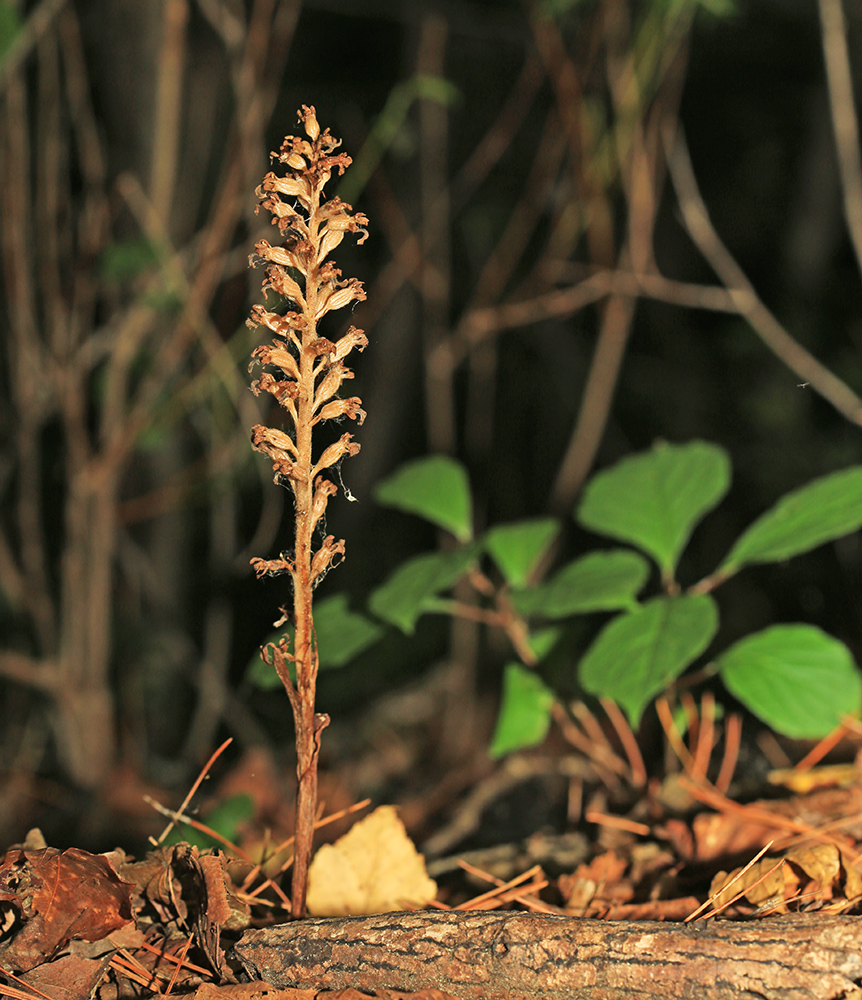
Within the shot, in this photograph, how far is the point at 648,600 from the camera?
1179 millimetres

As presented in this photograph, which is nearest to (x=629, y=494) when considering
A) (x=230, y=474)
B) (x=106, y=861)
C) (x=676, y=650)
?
(x=676, y=650)

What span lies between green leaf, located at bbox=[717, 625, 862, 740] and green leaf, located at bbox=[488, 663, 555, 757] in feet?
0.97

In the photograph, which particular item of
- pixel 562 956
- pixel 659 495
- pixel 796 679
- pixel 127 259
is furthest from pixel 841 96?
pixel 562 956

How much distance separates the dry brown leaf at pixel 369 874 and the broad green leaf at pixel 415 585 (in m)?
0.29

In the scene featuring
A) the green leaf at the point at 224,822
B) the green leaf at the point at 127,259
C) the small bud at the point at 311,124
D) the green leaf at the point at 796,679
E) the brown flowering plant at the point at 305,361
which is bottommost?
the green leaf at the point at 224,822

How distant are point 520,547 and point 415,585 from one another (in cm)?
29

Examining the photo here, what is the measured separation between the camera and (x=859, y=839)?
95cm

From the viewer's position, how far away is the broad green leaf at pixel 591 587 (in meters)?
1.10

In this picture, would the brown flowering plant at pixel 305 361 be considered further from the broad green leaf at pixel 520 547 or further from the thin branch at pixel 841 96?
the thin branch at pixel 841 96

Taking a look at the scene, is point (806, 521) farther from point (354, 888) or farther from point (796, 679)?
point (354, 888)

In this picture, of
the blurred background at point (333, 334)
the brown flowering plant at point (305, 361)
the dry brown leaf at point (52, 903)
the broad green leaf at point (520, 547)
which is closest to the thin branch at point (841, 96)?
the blurred background at point (333, 334)

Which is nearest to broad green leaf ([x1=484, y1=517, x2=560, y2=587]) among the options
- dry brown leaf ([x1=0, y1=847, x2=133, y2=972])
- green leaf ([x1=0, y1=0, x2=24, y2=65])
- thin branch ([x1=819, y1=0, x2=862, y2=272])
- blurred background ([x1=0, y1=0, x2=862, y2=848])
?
blurred background ([x1=0, y1=0, x2=862, y2=848])

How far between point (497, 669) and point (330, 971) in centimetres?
227

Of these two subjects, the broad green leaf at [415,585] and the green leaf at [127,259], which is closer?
the broad green leaf at [415,585]
